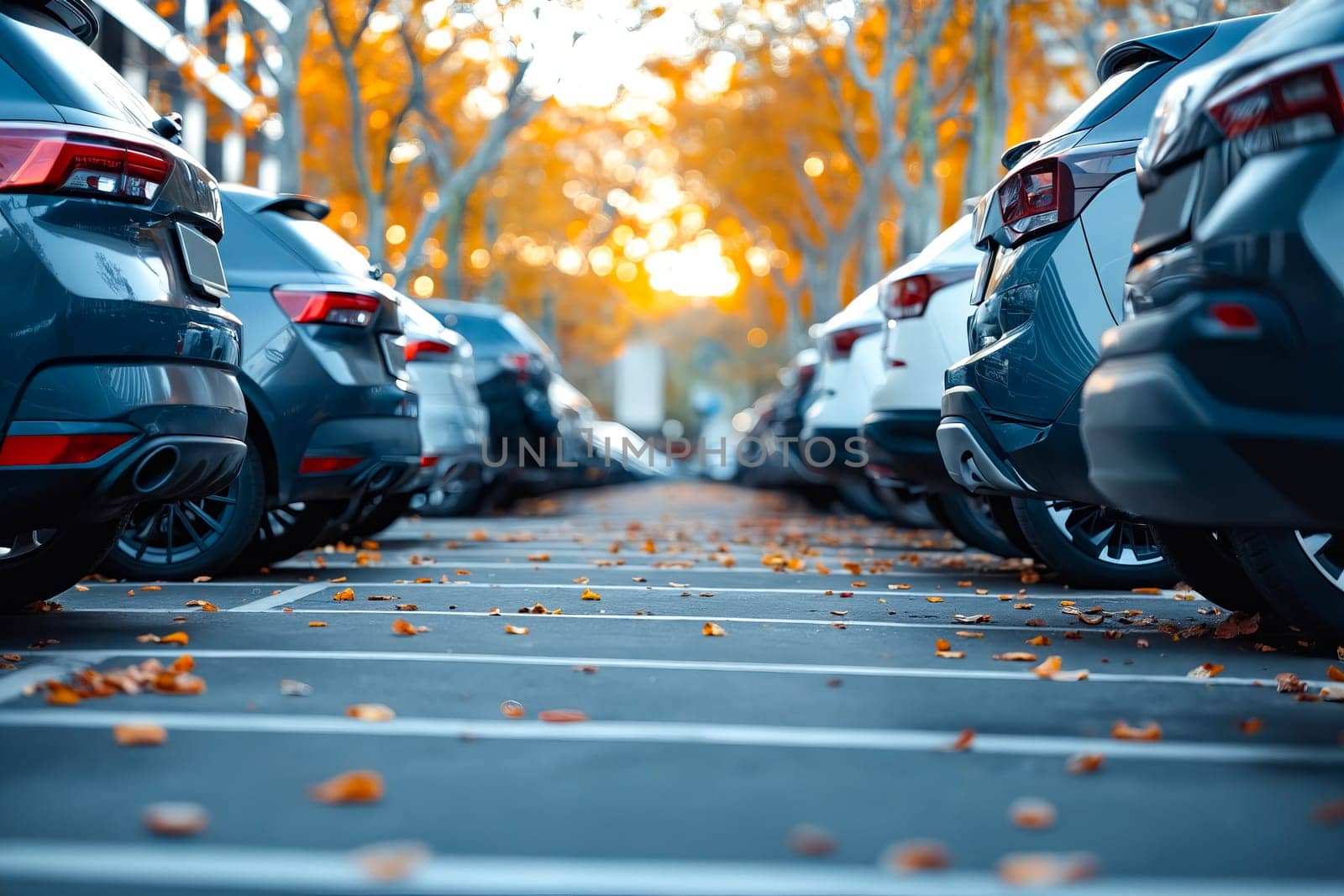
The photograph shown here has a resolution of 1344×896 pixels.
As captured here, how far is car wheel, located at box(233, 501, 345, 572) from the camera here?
8148mm

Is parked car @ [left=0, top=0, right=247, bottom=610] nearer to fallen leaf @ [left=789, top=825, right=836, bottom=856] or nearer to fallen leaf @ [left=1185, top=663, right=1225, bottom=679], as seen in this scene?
fallen leaf @ [left=789, top=825, right=836, bottom=856]

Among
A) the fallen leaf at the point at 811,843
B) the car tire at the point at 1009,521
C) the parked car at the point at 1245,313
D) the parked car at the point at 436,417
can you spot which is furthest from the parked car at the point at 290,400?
the fallen leaf at the point at 811,843

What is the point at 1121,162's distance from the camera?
5859 mm

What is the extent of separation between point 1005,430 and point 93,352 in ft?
10.7

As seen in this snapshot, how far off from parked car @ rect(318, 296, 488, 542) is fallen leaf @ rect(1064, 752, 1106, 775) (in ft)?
20.8

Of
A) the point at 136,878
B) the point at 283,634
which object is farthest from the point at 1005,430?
the point at 136,878

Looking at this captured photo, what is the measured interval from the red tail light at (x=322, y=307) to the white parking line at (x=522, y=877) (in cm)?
485

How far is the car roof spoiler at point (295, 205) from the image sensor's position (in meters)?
7.86

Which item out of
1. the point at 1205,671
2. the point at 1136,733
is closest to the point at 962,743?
the point at 1136,733

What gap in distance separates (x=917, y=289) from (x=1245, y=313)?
4.23 metres

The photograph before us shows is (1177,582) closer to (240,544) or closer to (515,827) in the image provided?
(240,544)

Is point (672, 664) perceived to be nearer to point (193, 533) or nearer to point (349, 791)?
point (349, 791)

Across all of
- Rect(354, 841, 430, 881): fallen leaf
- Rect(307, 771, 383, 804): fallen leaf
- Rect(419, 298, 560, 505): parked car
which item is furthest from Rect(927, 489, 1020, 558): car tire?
Rect(354, 841, 430, 881): fallen leaf

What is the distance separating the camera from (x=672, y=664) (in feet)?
16.5
